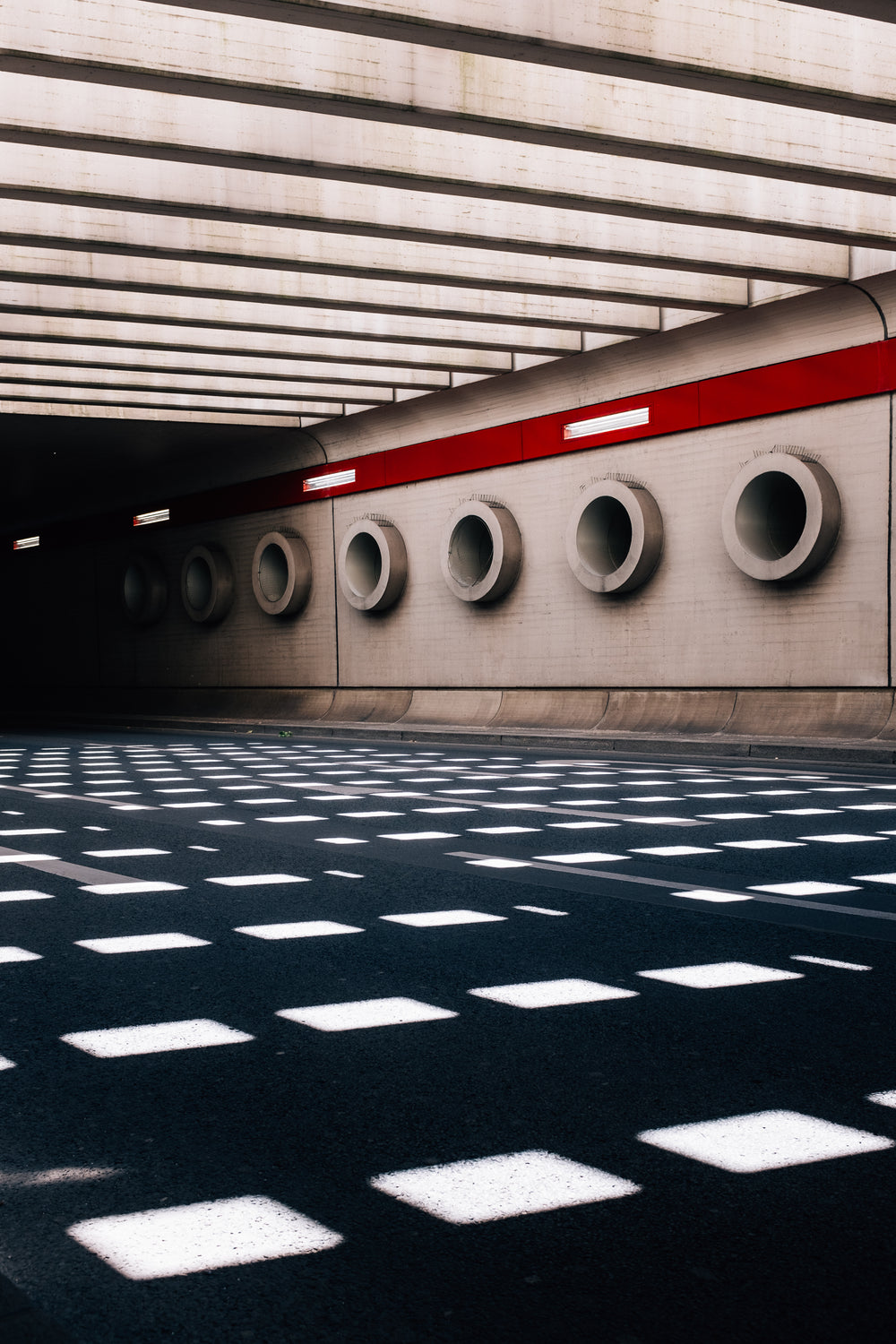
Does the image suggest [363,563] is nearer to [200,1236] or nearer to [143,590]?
[143,590]

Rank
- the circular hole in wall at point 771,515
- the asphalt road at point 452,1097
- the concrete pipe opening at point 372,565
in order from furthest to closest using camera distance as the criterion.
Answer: the concrete pipe opening at point 372,565, the circular hole in wall at point 771,515, the asphalt road at point 452,1097

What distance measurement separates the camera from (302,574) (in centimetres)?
2841

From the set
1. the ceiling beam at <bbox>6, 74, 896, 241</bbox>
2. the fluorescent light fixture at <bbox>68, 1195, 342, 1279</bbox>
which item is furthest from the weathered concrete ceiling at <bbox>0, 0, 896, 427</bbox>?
the fluorescent light fixture at <bbox>68, 1195, 342, 1279</bbox>

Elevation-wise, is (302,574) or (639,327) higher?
(639,327)

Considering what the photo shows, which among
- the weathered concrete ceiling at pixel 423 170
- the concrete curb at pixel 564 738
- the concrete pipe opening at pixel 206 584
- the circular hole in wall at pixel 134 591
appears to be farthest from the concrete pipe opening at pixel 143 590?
the weathered concrete ceiling at pixel 423 170

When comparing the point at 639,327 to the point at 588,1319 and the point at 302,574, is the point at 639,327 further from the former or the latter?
the point at 588,1319

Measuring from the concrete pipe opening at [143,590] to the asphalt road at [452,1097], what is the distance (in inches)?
1027

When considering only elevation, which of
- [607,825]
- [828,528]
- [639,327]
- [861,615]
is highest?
[639,327]

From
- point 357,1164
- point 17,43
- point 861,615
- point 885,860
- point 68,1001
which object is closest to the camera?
point 357,1164

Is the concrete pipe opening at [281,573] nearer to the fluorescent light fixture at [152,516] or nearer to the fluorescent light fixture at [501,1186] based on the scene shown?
the fluorescent light fixture at [152,516]

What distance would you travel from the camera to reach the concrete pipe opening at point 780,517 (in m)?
17.8

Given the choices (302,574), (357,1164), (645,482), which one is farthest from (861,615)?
(357,1164)

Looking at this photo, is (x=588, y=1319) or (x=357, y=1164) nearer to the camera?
(x=588, y=1319)

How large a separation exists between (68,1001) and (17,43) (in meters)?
7.87
